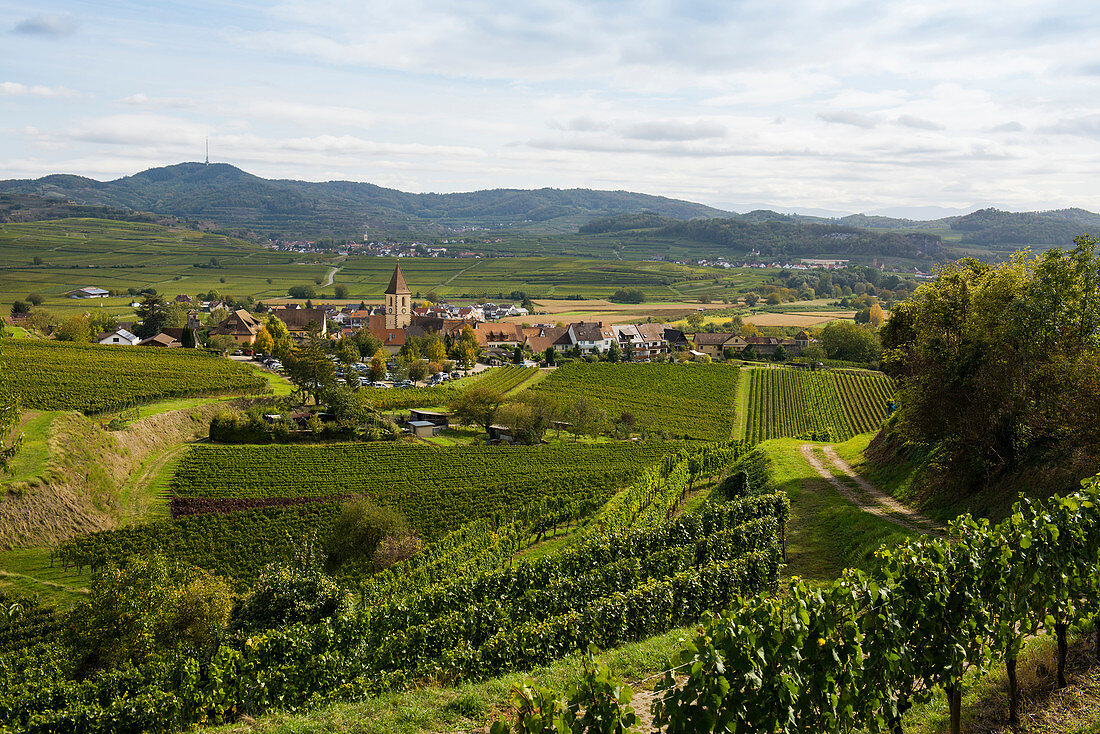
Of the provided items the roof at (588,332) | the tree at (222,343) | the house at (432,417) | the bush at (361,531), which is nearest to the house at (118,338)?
the tree at (222,343)

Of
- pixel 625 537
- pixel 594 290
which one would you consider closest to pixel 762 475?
pixel 625 537

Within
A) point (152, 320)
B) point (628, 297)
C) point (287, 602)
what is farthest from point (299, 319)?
point (287, 602)

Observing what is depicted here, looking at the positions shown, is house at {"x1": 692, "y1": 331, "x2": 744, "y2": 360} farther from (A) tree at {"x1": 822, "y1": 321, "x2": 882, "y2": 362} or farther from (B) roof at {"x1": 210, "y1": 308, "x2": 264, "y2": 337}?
(B) roof at {"x1": 210, "y1": 308, "x2": 264, "y2": 337}

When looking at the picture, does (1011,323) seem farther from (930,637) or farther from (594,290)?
(594,290)

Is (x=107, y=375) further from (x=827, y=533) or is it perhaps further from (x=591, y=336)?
(x=591, y=336)

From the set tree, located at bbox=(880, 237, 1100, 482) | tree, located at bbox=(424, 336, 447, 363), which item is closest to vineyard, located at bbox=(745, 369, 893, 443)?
tree, located at bbox=(880, 237, 1100, 482)

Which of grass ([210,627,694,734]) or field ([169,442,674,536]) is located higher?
grass ([210,627,694,734])
